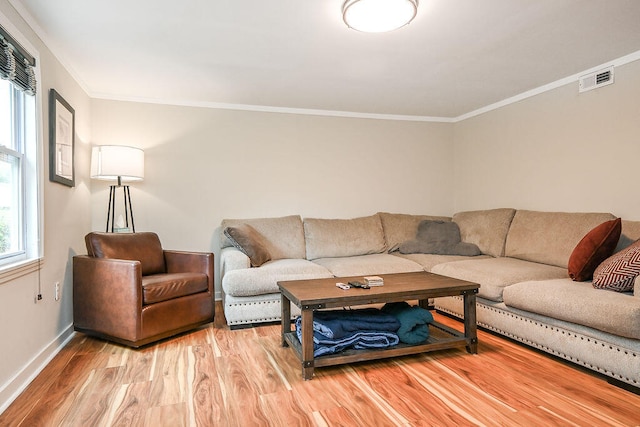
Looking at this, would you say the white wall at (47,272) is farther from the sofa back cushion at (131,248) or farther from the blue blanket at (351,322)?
the blue blanket at (351,322)

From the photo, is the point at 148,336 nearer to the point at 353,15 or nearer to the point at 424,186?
the point at 353,15

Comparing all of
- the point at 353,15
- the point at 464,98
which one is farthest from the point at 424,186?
the point at 353,15

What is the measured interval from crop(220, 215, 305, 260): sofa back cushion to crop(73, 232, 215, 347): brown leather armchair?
2.38 ft

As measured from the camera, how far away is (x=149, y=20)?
2320 millimetres

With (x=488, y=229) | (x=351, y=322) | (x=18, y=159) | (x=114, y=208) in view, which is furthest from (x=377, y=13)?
(x=114, y=208)

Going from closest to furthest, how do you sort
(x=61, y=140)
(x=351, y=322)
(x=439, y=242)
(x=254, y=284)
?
(x=351, y=322) → (x=61, y=140) → (x=254, y=284) → (x=439, y=242)

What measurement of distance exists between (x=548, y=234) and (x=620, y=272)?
1.12 metres

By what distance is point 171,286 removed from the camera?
113 inches

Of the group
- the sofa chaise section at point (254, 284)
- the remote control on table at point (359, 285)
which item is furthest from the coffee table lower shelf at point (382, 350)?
the sofa chaise section at point (254, 284)

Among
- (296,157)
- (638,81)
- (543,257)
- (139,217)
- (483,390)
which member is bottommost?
(483,390)

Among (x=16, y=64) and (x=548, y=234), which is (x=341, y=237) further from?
(x=16, y=64)

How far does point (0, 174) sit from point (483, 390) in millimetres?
2840

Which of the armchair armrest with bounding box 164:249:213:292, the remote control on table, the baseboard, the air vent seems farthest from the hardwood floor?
the air vent

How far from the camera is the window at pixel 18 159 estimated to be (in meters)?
2.07
